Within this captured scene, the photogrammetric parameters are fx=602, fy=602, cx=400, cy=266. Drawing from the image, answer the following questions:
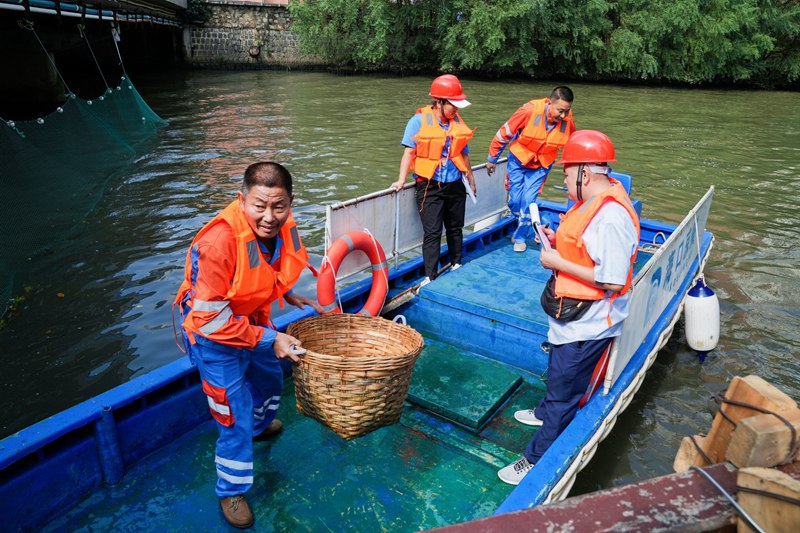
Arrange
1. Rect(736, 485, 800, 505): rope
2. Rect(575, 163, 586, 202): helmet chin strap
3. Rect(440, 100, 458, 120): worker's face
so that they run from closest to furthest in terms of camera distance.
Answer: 1. Rect(736, 485, 800, 505): rope
2. Rect(575, 163, 586, 202): helmet chin strap
3. Rect(440, 100, 458, 120): worker's face

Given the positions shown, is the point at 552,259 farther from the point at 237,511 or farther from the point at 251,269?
the point at 237,511

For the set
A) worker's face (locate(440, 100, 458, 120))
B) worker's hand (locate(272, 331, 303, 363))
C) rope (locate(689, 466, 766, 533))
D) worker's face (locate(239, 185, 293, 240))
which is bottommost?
worker's hand (locate(272, 331, 303, 363))

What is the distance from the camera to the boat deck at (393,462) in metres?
3.48

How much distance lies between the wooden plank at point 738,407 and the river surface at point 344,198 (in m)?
3.14

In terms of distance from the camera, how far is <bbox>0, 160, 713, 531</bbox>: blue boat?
3.40 meters

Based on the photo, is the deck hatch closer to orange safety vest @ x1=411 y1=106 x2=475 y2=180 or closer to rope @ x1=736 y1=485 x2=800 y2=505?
orange safety vest @ x1=411 y1=106 x2=475 y2=180

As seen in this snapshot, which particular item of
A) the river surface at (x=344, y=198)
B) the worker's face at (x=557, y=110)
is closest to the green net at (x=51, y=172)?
the river surface at (x=344, y=198)

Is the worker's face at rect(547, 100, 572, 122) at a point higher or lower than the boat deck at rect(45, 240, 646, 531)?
higher

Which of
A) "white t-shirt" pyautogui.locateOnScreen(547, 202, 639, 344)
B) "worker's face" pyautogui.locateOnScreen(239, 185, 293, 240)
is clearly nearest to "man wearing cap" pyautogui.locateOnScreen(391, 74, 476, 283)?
"white t-shirt" pyautogui.locateOnScreen(547, 202, 639, 344)

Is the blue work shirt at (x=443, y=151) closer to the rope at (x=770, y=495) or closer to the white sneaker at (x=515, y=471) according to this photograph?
the white sneaker at (x=515, y=471)

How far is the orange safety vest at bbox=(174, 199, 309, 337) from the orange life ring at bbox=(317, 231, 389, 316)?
1440 millimetres

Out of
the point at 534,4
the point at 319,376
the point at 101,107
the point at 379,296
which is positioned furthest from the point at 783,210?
the point at 534,4

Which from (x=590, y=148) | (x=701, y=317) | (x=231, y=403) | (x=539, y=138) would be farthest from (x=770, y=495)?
(x=539, y=138)

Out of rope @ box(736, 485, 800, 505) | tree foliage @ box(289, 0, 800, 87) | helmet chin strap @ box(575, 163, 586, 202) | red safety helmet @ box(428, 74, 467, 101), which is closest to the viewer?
rope @ box(736, 485, 800, 505)
